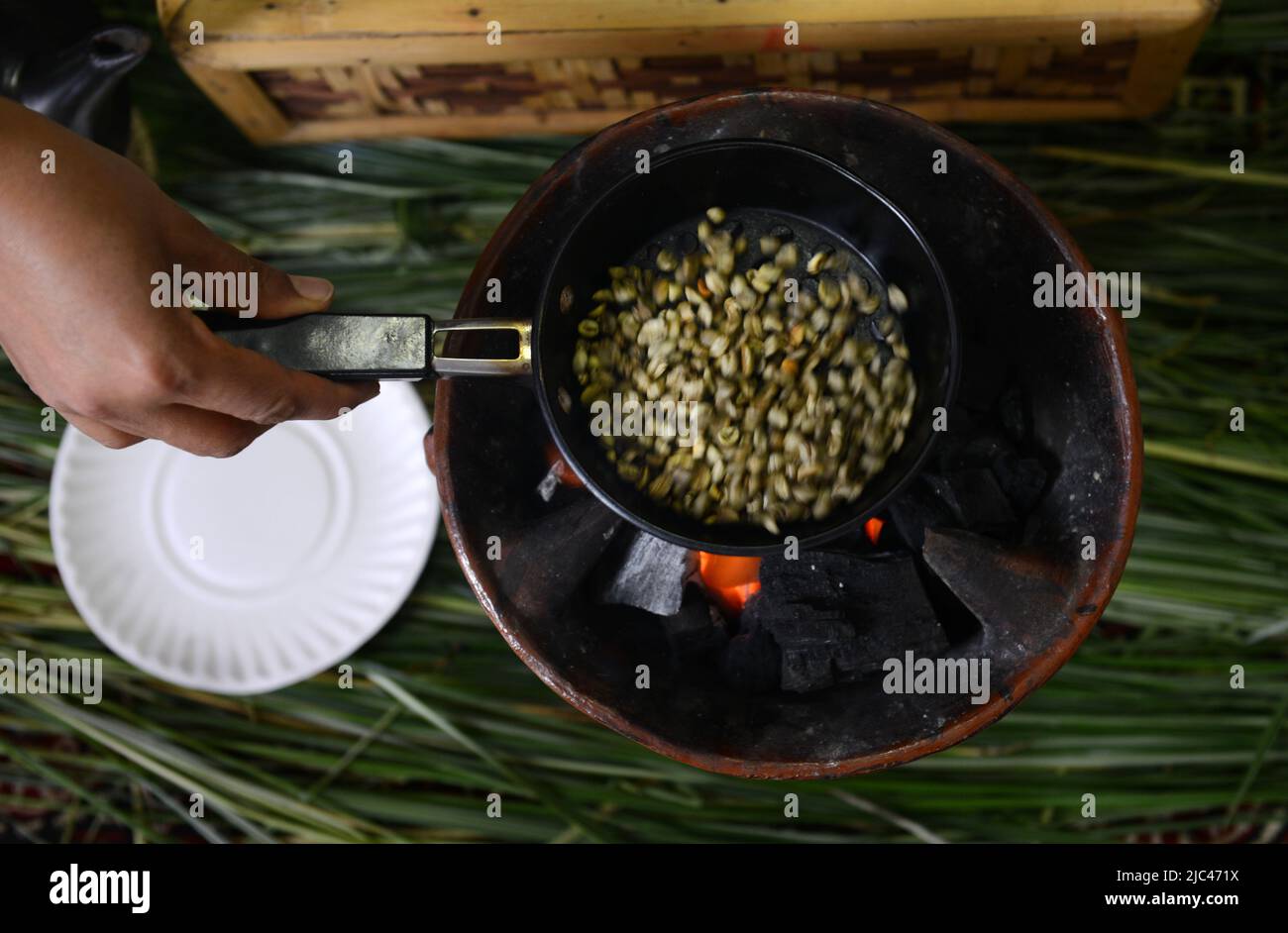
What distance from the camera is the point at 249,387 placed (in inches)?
39.6

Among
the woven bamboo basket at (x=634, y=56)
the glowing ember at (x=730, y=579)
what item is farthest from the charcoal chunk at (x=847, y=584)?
the woven bamboo basket at (x=634, y=56)

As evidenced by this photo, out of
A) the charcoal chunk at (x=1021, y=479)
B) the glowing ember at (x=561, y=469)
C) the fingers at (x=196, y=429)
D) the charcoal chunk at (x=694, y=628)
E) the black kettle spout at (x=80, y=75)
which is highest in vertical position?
the black kettle spout at (x=80, y=75)

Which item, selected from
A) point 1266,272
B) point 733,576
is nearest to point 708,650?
point 733,576

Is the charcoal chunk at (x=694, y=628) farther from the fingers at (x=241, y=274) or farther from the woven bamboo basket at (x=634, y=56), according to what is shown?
the woven bamboo basket at (x=634, y=56)

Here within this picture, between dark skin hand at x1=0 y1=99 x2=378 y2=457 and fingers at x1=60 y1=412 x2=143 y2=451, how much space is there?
0.04 metres

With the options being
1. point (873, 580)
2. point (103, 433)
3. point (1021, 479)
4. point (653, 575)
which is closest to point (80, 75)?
point (103, 433)

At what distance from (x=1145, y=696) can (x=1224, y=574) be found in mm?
238

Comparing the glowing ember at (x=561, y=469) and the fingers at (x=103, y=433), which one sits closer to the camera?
the fingers at (x=103, y=433)

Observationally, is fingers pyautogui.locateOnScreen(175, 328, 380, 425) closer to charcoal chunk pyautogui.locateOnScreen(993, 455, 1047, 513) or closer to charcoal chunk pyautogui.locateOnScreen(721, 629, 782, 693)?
charcoal chunk pyautogui.locateOnScreen(721, 629, 782, 693)

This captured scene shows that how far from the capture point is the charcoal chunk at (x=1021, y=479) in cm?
126

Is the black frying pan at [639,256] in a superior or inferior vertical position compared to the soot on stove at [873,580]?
superior

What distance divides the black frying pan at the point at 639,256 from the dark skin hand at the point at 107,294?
51 millimetres
